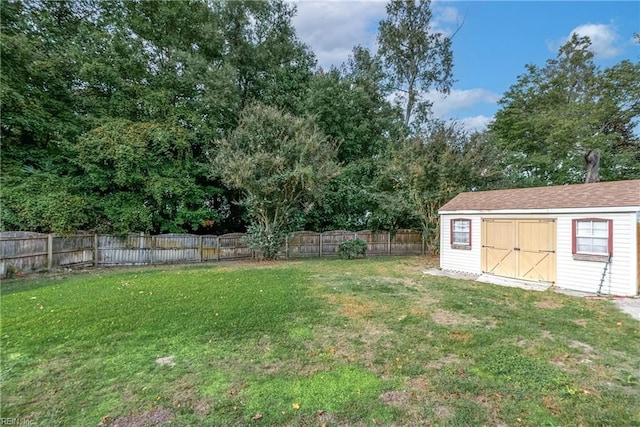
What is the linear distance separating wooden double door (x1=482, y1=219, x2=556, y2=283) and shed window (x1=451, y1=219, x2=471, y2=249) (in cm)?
53

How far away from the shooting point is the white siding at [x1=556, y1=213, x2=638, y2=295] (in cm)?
696

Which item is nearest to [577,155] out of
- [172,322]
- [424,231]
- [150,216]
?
[424,231]

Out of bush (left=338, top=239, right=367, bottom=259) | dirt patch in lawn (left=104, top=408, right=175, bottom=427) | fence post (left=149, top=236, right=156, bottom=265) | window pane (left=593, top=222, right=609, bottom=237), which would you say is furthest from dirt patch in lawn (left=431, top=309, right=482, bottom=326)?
fence post (left=149, top=236, right=156, bottom=265)

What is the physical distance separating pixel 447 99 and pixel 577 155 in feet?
29.4

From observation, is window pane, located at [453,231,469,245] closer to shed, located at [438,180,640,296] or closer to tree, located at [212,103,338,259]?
shed, located at [438,180,640,296]

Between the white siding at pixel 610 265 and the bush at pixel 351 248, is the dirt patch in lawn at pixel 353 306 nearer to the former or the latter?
the white siding at pixel 610 265

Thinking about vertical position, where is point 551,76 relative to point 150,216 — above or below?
above

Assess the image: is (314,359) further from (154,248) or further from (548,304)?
(154,248)

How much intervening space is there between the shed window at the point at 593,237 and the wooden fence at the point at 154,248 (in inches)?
349

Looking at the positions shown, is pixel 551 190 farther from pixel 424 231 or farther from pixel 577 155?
pixel 577 155

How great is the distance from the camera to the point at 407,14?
69.4 ft

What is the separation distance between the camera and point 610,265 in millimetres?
7270

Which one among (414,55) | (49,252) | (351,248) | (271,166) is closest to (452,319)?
(351,248)

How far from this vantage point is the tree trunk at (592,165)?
16328 millimetres
